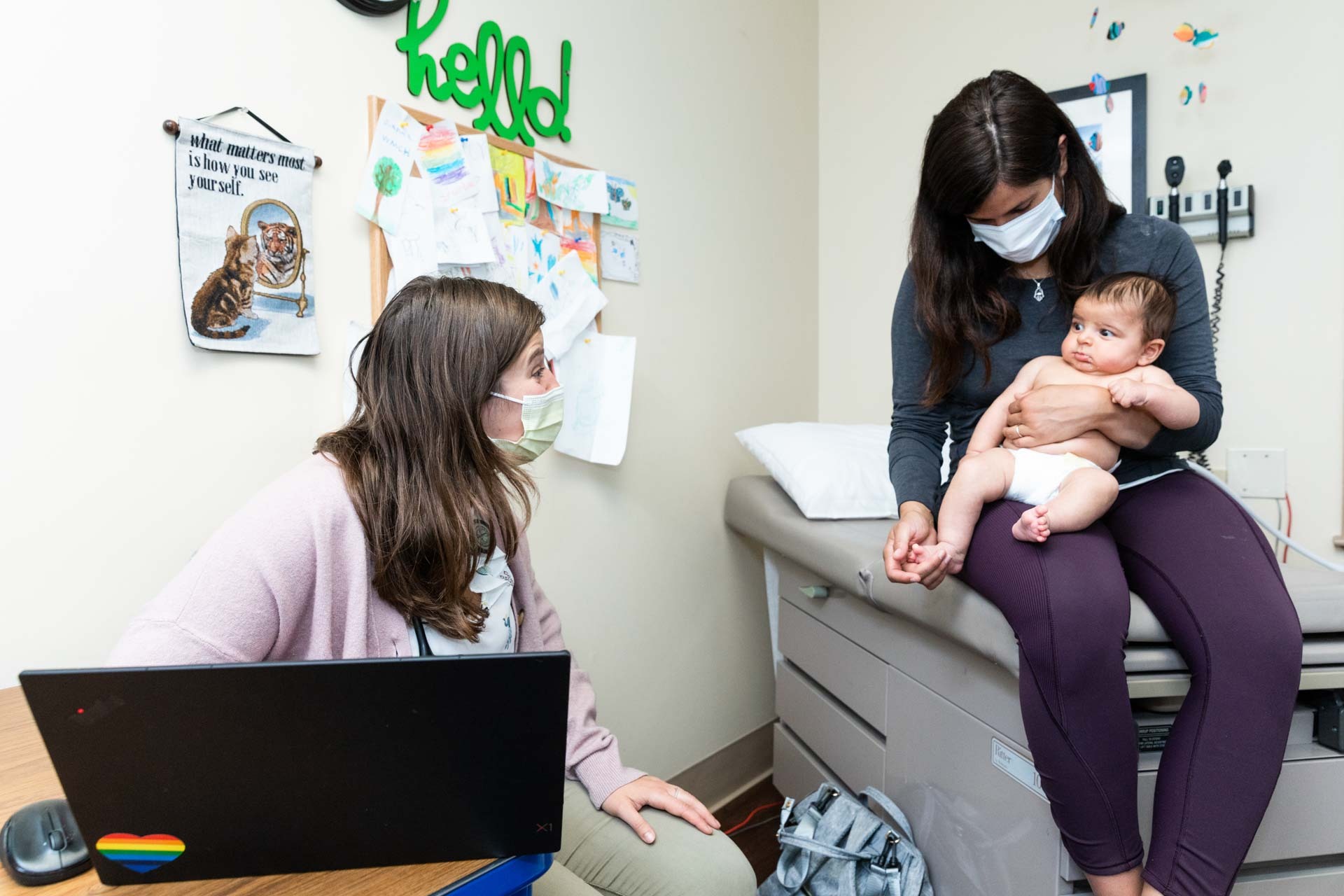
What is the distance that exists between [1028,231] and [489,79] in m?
0.97

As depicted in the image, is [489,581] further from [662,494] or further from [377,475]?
[662,494]

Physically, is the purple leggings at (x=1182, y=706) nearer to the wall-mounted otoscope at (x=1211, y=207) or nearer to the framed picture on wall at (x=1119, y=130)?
the wall-mounted otoscope at (x=1211, y=207)

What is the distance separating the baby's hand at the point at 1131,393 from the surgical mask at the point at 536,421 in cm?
71

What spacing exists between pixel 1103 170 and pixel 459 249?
1.49 m

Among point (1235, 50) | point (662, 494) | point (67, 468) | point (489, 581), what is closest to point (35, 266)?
point (67, 468)

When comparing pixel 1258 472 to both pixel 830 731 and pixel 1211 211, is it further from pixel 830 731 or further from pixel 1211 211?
pixel 830 731

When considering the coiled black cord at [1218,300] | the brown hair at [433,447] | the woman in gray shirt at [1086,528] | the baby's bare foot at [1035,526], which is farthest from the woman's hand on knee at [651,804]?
the coiled black cord at [1218,300]

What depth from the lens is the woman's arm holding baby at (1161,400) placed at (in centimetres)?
101

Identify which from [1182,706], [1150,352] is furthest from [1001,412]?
[1182,706]

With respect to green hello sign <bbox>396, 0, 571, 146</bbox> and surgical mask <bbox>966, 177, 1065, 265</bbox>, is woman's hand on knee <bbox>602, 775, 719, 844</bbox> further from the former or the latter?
green hello sign <bbox>396, 0, 571, 146</bbox>

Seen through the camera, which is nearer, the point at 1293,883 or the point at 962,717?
the point at 1293,883

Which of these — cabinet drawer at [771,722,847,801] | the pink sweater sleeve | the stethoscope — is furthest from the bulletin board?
cabinet drawer at [771,722,847,801]

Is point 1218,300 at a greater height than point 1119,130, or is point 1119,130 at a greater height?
point 1119,130

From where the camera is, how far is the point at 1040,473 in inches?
41.4
